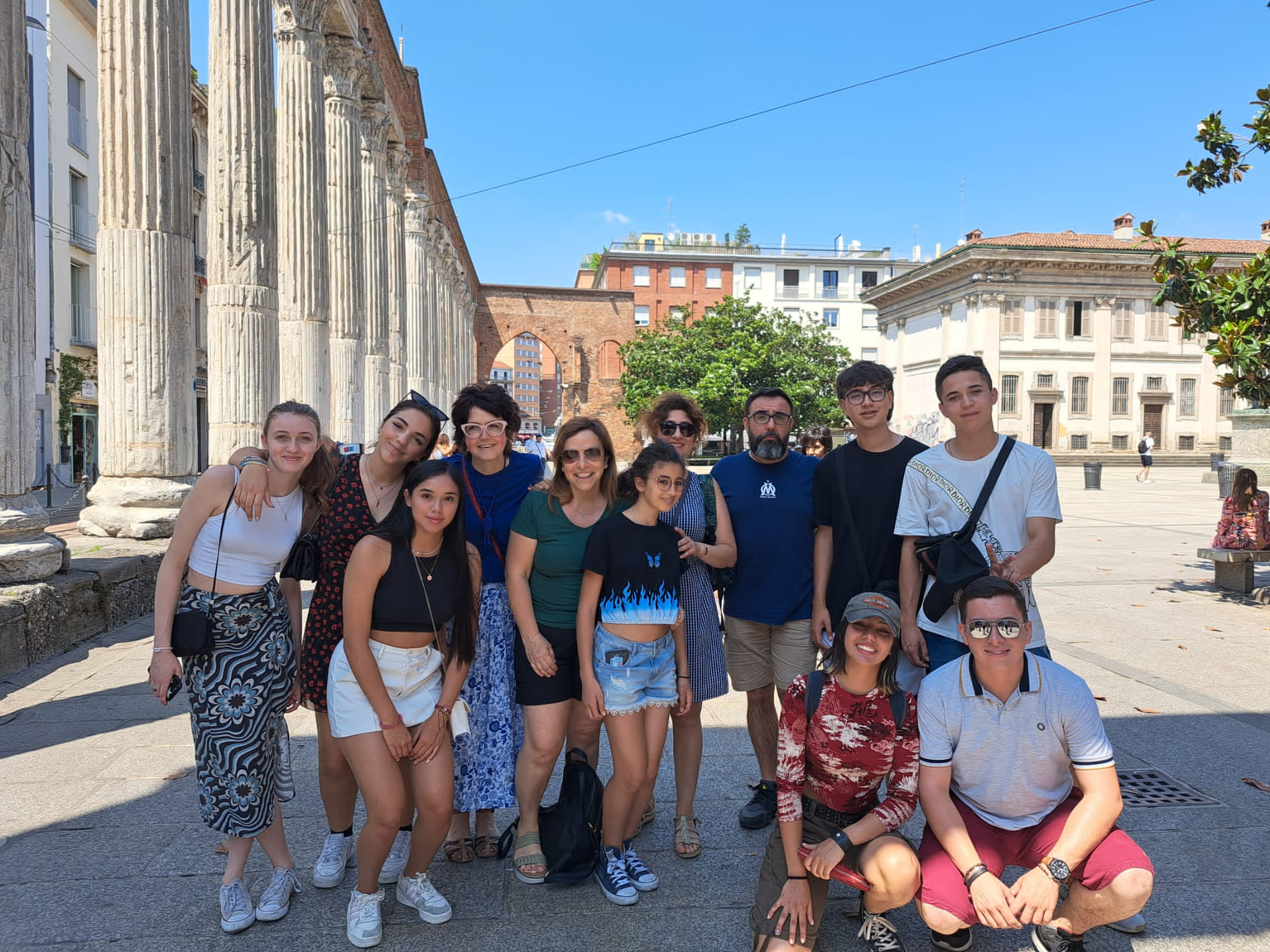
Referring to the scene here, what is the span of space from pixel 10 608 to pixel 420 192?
23.7 meters

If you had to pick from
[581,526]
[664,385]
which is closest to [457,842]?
[581,526]

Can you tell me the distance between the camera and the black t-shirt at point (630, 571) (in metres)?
3.28

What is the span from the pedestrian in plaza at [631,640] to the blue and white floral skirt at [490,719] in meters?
0.32

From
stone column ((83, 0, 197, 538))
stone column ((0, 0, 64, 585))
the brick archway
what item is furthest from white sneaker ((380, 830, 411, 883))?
the brick archway

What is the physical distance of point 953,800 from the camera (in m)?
2.99

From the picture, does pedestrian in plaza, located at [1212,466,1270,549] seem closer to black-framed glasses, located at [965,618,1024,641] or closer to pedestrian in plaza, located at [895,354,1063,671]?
pedestrian in plaza, located at [895,354,1063,671]

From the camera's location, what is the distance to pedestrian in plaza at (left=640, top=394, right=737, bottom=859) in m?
3.56

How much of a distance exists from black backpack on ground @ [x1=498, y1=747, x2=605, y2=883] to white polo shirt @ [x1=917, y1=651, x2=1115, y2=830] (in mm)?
1257

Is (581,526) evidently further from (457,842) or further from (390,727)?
(457,842)

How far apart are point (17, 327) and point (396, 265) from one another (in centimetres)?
1646

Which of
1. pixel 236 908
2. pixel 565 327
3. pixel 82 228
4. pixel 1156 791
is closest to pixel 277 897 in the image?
pixel 236 908

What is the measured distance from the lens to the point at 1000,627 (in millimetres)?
2791

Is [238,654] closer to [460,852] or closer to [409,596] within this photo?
[409,596]

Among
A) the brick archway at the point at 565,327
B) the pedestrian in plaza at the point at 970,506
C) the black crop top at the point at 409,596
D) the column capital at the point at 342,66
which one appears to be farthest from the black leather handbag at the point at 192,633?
the brick archway at the point at 565,327
